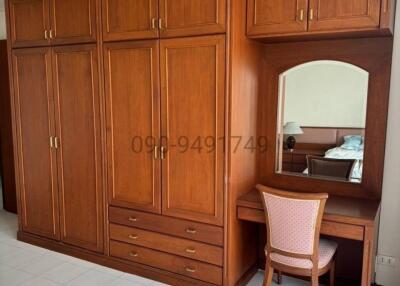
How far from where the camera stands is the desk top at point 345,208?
219 centimetres

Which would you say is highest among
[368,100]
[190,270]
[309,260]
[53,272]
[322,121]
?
[368,100]

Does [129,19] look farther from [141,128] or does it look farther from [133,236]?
[133,236]

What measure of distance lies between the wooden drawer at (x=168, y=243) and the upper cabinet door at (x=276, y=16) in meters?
1.58

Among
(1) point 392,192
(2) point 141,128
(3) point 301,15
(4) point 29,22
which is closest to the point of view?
(3) point 301,15

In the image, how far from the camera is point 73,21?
2.96m

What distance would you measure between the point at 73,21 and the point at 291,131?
2024 millimetres

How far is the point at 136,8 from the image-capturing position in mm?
2656

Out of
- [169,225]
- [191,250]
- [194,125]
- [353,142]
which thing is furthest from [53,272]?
[353,142]

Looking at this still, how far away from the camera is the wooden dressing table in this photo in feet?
7.10

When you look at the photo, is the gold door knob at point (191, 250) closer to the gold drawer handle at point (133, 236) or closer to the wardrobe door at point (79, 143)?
the gold drawer handle at point (133, 236)

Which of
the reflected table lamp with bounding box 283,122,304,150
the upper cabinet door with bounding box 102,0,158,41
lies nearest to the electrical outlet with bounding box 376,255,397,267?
the reflected table lamp with bounding box 283,122,304,150

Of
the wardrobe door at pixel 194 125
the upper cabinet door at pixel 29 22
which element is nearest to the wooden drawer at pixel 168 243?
the wardrobe door at pixel 194 125

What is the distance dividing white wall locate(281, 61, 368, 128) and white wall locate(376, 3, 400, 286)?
0.19 m

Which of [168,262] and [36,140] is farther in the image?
[36,140]
